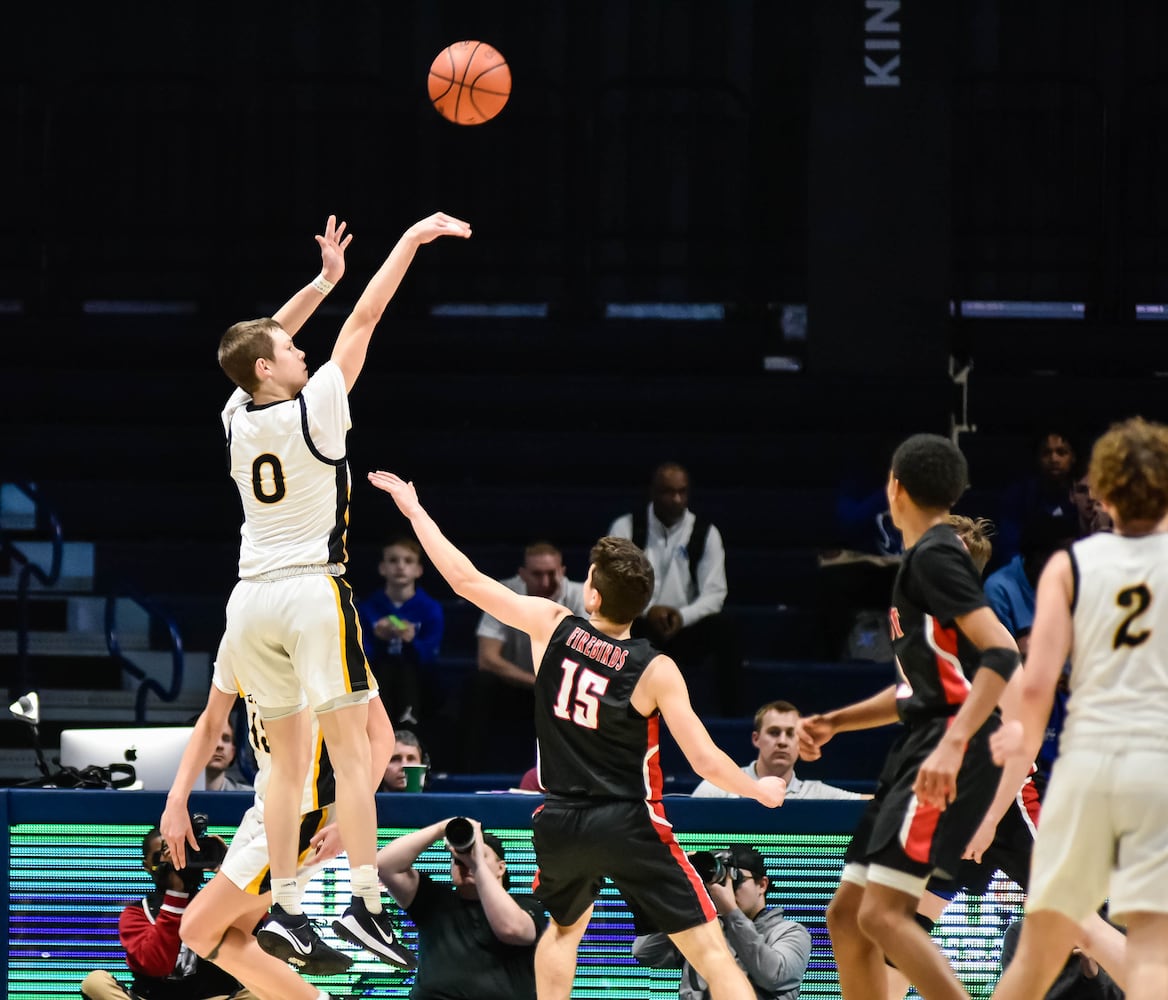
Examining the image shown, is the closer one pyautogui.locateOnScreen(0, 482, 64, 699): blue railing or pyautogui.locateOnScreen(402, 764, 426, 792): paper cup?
pyautogui.locateOnScreen(402, 764, 426, 792): paper cup

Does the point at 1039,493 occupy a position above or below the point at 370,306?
below

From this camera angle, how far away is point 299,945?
19.7 feet

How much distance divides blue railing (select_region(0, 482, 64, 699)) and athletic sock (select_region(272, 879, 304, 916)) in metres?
4.74

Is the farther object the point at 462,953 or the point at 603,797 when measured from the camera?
the point at 462,953

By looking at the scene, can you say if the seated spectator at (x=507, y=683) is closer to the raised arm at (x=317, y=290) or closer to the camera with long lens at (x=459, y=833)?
the camera with long lens at (x=459, y=833)

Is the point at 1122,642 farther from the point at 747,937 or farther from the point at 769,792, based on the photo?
the point at 747,937

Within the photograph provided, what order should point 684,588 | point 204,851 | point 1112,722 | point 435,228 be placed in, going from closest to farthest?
point 1112,722
point 435,228
point 204,851
point 684,588

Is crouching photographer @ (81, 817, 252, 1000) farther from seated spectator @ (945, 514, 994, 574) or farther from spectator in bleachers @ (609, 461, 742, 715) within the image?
spectator in bleachers @ (609, 461, 742, 715)

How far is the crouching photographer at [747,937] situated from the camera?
6816mm

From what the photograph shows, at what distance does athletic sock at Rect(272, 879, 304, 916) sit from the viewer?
20.2 feet

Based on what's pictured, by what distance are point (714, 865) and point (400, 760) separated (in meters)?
2.00

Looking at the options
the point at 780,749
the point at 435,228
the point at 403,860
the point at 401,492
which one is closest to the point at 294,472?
the point at 401,492

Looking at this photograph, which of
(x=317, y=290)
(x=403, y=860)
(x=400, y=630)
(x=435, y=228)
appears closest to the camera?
(x=435, y=228)

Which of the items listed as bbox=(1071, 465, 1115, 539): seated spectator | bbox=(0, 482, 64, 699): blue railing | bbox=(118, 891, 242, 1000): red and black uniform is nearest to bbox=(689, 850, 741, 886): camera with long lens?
bbox=(118, 891, 242, 1000): red and black uniform
